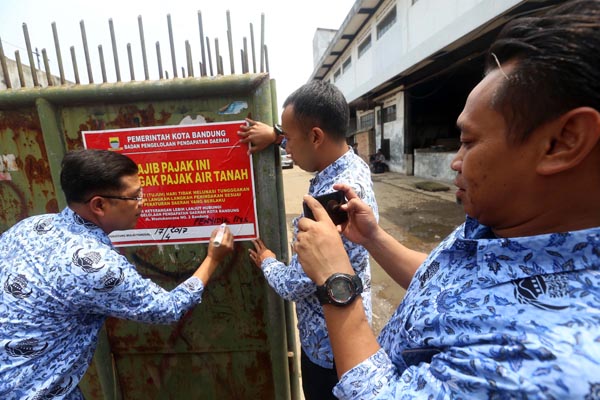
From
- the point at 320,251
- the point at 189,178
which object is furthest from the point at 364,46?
the point at 320,251

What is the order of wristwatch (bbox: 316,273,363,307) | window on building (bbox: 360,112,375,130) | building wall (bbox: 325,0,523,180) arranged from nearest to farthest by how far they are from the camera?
wristwatch (bbox: 316,273,363,307) → building wall (bbox: 325,0,523,180) → window on building (bbox: 360,112,375,130)

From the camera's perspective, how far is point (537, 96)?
22.7 inches

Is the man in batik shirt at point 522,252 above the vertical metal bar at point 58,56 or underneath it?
underneath

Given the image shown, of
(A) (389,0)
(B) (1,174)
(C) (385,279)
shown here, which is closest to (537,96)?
(B) (1,174)

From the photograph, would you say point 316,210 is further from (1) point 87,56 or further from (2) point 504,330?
(1) point 87,56

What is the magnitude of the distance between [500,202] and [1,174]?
2.13 metres

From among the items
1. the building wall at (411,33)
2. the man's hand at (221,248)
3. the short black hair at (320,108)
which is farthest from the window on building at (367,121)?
the man's hand at (221,248)

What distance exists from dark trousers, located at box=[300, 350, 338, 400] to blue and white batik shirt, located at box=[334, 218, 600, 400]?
2.42 ft

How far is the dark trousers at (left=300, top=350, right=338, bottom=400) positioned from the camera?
139 cm

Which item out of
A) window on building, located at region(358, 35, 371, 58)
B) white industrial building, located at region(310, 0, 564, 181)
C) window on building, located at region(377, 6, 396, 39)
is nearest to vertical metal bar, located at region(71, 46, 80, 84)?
white industrial building, located at region(310, 0, 564, 181)

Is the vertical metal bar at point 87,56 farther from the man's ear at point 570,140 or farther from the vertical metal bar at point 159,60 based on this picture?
the man's ear at point 570,140

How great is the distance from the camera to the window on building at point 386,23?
12.3 m

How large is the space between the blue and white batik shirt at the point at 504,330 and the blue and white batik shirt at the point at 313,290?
0.57 metres

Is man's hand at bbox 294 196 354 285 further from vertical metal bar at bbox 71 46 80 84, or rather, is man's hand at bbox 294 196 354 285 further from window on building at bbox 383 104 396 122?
window on building at bbox 383 104 396 122
